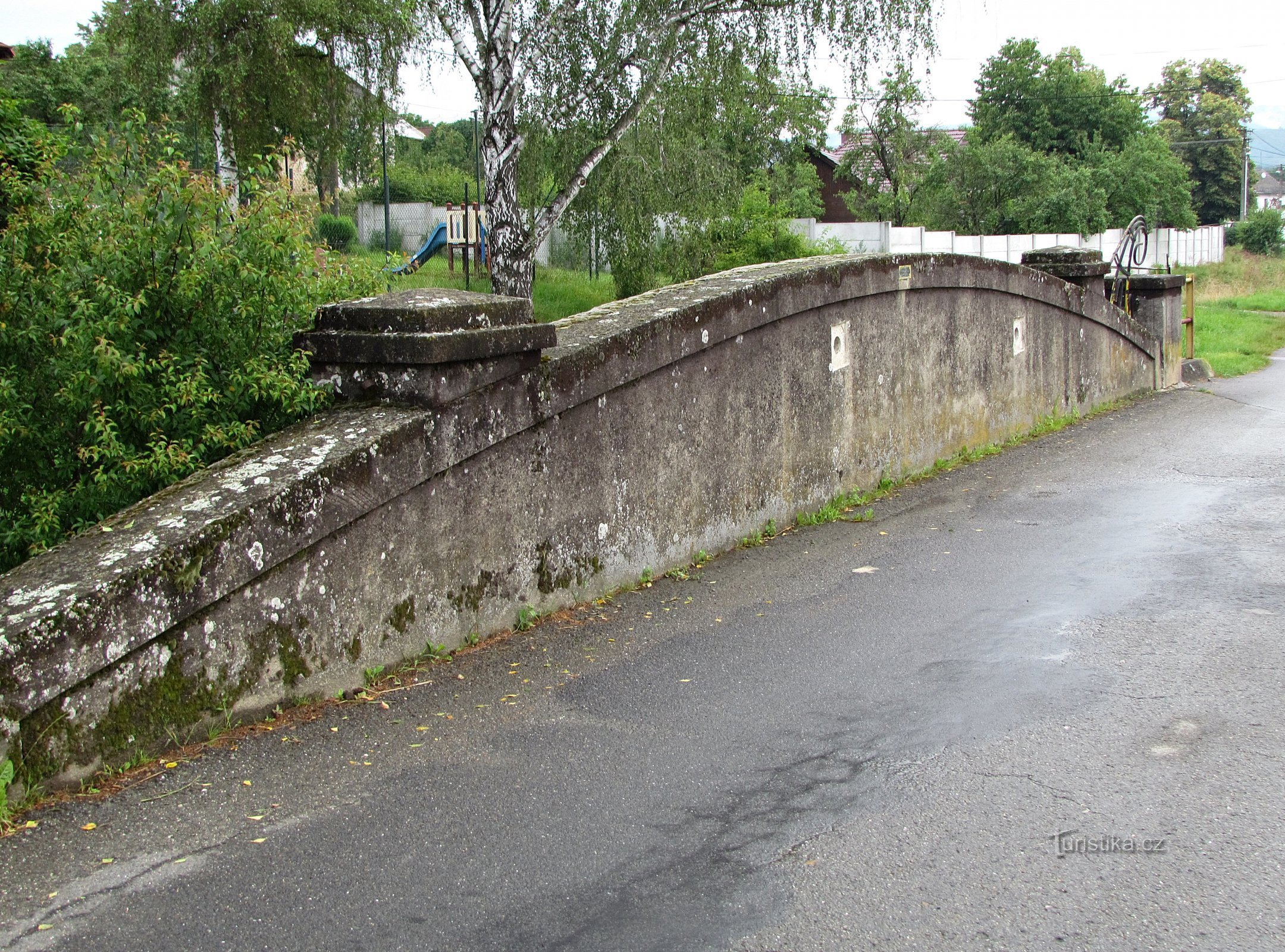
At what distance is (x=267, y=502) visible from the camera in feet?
13.4

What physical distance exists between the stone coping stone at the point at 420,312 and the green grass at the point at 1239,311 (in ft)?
46.9

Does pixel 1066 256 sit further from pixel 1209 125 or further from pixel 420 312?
pixel 1209 125

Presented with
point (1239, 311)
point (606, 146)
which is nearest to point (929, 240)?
point (1239, 311)

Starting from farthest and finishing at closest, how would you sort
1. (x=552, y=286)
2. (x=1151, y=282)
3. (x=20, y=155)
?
(x=552, y=286) < (x=1151, y=282) < (x=20, y=155)

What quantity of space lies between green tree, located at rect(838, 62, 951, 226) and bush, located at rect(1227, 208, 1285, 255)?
21.2m

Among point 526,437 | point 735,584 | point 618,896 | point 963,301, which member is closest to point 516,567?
point 526,437

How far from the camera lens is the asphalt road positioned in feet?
9.90

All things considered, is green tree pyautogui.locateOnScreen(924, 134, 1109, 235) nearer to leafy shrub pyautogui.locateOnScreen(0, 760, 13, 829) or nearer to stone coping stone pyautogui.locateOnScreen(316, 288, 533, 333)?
stone coping stone pyautogui.locateOnScreen(316, 288, 533, 333)

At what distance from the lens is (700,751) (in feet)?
13.4

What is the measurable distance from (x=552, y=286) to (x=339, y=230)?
5.12m

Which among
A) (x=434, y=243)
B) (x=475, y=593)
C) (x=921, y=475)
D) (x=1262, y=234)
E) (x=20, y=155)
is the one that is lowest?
(x=921, y=475)

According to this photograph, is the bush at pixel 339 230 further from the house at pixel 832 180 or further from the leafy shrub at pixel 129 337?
the house at pixel 832 180

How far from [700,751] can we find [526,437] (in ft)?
5.83

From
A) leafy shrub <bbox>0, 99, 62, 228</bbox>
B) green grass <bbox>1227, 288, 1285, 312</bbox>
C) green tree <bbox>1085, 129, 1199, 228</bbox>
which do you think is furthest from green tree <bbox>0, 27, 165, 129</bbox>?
green tree <bbox>1085, 129, 1199, 228</bbox>
